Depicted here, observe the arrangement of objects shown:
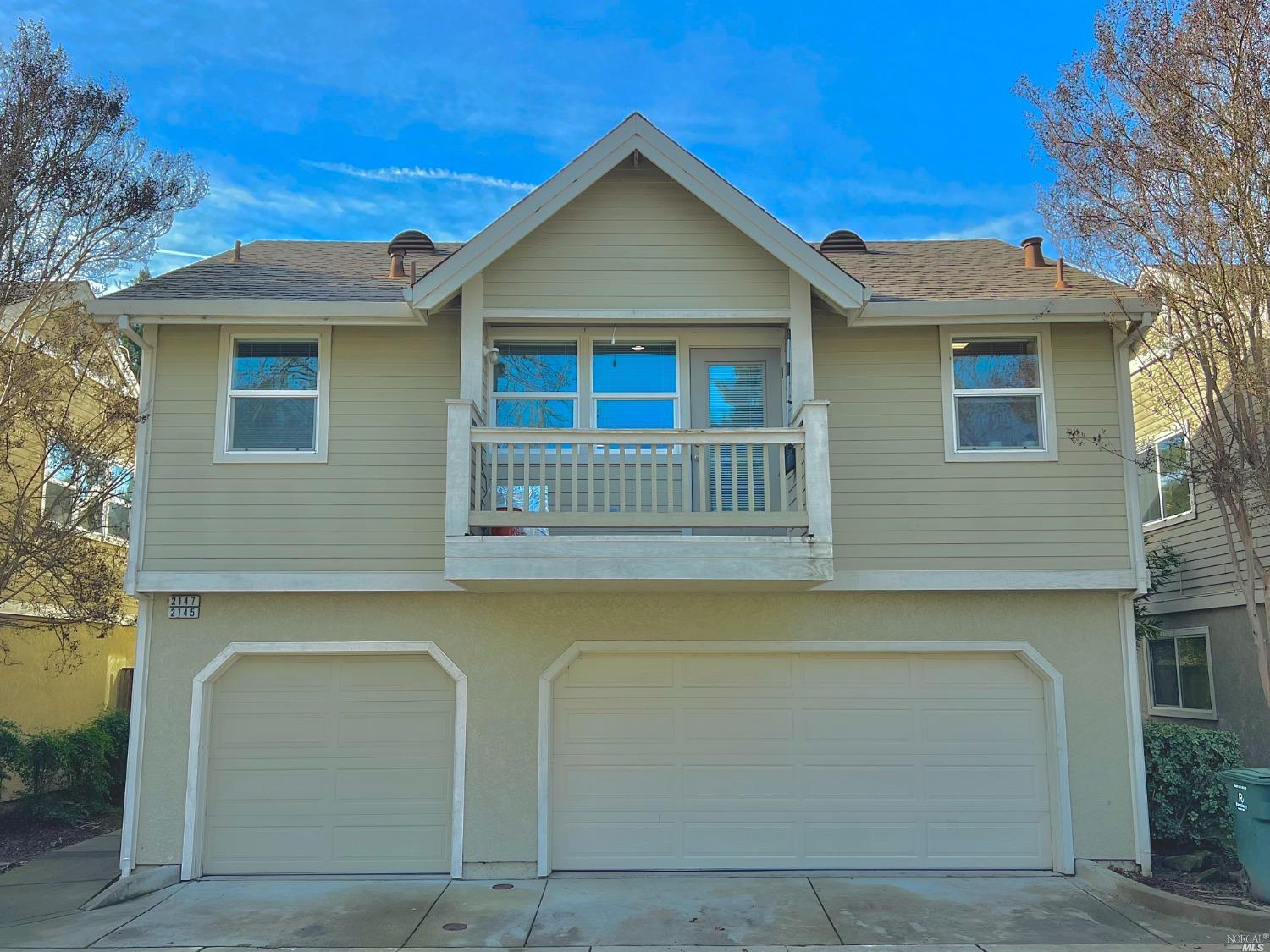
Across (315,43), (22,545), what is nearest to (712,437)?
(22,545)

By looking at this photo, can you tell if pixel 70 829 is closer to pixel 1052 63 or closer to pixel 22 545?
pixel 22 545

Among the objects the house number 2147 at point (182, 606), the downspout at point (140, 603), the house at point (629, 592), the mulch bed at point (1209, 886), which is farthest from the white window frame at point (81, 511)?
the mulch bed at point (1209, 886)

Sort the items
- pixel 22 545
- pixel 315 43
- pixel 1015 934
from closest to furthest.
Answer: pixel 1015 934 < pixel 22 545 < pixel 315 43

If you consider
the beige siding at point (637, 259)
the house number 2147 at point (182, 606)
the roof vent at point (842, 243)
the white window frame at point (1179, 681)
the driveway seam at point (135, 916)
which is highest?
the roof vent at point (842, 243)

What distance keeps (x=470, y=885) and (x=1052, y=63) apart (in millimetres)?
9766

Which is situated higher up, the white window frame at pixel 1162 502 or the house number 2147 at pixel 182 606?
the white window frame at pixel 1162 502

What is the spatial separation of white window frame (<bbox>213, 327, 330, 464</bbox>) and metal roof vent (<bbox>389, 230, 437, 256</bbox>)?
3.02m

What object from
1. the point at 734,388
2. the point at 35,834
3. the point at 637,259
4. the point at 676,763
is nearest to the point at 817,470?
the point at 734,388

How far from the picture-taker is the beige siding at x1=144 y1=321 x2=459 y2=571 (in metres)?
9.56

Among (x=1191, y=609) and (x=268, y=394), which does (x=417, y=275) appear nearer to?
(x=268, y=394)

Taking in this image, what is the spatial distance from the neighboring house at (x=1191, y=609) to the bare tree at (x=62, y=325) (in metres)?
11.4

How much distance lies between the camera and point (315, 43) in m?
12.8

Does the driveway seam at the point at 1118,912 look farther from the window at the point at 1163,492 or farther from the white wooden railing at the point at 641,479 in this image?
the window at the point at 1163,492

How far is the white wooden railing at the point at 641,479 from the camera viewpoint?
8.62 meters
